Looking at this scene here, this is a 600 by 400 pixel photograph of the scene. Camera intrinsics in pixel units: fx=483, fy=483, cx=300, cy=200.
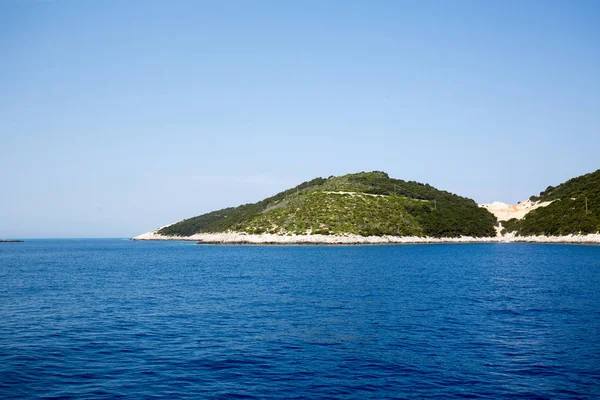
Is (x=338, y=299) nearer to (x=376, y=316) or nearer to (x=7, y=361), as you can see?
(x=376, y=316)

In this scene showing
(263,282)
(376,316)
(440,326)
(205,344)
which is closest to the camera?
(205,344)

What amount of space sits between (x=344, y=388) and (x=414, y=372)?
4.34m

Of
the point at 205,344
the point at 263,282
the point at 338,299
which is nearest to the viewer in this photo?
the point at 205,344

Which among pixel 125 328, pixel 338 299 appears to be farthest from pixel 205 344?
pixel 338 299

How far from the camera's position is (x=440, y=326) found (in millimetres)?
34500

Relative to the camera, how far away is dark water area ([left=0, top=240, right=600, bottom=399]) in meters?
22.0

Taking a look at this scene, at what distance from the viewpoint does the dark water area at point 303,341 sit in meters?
22.0

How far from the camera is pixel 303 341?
30.3 metres

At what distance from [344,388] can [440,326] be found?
15.2 m

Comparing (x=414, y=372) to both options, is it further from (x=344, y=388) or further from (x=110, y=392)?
(x=110, y=392)

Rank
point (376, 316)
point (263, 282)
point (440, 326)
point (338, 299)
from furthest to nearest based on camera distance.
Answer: point (263, 282), point (338, 299), point (376, 316), point (440, 326)

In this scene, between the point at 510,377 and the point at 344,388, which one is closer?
the point at 344,388

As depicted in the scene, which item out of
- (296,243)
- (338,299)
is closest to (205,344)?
(338,299)

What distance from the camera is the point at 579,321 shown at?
35.7 meters
